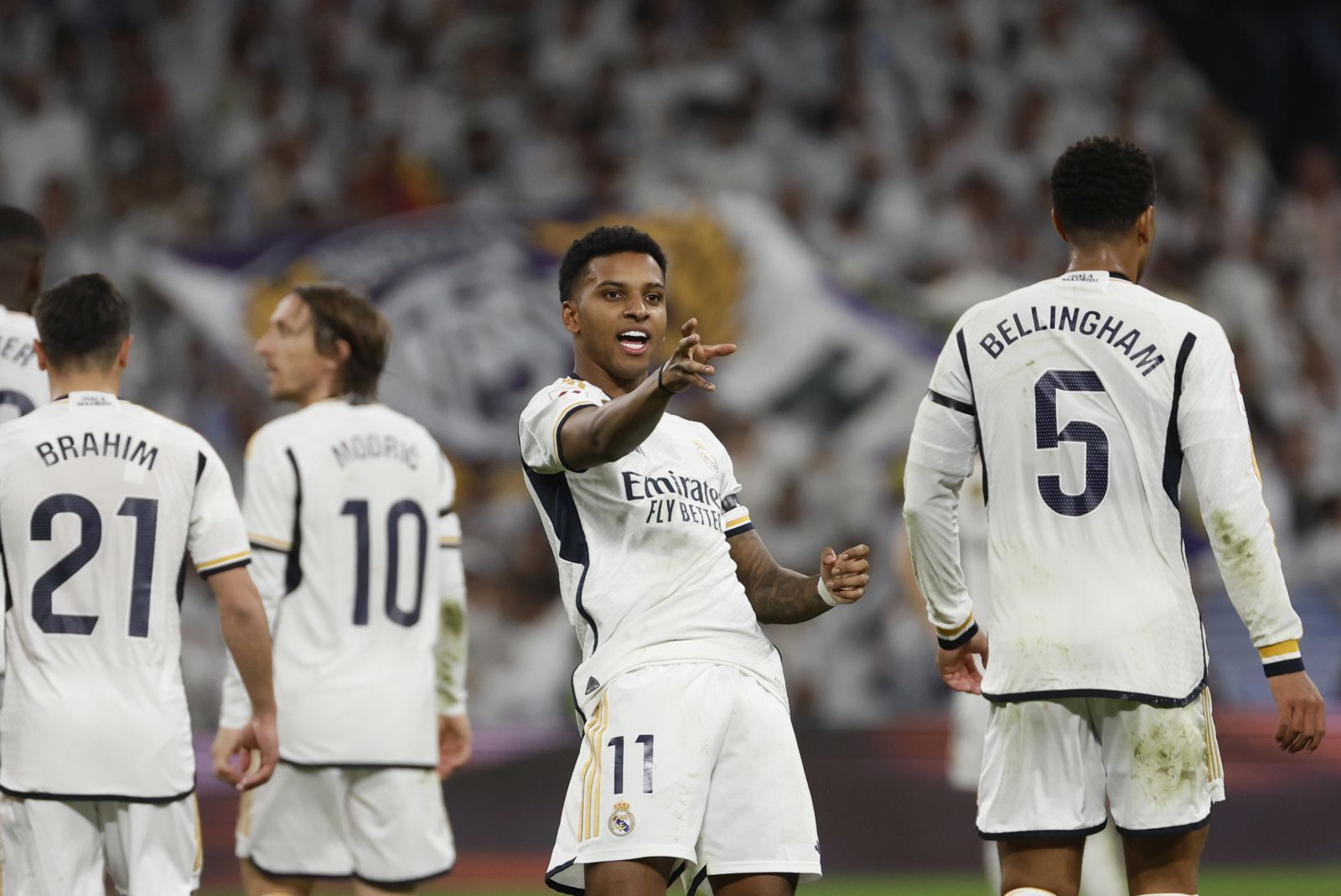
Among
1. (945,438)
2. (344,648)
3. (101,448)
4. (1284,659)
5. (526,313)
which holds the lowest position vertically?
(1284,659)

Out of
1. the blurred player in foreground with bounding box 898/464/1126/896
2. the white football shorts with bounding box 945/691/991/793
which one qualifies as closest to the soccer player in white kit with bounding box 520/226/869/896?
the blurred player in foreground with bounding box 898/464/1126/896

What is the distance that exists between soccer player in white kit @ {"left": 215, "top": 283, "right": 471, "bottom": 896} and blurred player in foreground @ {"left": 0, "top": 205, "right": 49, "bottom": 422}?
30.6 inches

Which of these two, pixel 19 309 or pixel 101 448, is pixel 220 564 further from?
pixel 19 309

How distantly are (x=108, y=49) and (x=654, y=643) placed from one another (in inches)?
431

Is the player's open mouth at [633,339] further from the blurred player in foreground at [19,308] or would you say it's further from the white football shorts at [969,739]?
the white football shorts at [969,739]

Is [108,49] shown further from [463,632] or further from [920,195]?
[463,632]

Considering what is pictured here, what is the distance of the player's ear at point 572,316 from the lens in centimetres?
455

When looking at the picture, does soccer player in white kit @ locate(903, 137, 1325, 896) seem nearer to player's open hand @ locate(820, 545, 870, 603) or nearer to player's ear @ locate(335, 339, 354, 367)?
player's open hand @ locate(820, 545, 870, 603)

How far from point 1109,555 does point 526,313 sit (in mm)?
7148

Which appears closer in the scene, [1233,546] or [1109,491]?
[1233,546]

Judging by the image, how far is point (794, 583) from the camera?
450 centimetres

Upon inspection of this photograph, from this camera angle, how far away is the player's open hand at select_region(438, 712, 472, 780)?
6789mm

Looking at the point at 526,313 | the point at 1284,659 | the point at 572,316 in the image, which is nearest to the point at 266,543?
the point at 572,316

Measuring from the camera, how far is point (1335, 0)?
591 inches
